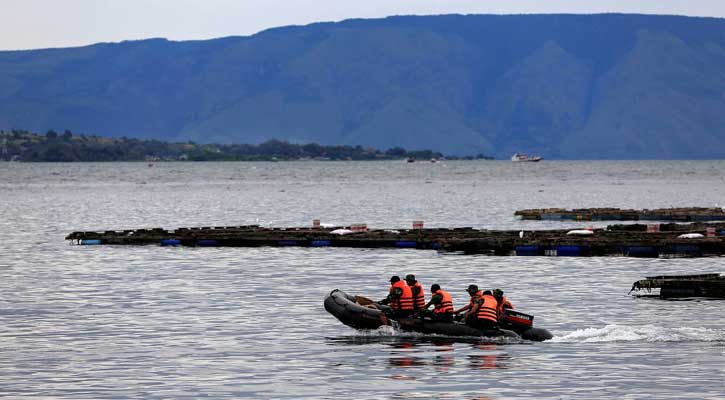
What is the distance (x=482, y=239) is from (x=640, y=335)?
31.7m

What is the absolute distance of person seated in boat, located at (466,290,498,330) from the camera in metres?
42.0

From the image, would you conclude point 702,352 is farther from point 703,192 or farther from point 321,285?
point 703,192

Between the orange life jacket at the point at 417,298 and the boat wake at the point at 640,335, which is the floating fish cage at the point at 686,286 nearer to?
the boat wake at the point at 640,335

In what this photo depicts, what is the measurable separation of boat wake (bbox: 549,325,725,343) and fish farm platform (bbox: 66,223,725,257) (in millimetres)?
27433

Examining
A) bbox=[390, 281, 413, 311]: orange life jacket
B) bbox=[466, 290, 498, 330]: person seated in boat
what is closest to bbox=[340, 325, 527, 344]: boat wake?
bbox=[466, 290, 498, 330]: person seated in boat

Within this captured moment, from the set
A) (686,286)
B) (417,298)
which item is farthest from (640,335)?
(686,286)

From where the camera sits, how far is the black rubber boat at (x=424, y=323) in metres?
42.1

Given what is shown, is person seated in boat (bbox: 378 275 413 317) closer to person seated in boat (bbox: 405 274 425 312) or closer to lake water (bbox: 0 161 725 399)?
person seated in boat (bbox: 405 274 425 312)

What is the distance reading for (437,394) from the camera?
112ft

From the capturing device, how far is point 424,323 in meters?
43.5

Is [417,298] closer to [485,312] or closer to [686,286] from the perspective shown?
[485,312]

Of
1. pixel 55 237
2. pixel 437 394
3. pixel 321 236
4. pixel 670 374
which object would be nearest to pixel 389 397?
pixel 437 394

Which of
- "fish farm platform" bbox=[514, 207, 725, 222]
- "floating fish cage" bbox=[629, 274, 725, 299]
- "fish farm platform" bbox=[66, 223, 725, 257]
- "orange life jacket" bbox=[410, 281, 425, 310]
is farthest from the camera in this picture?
"fish farm platform" bbox=[514, 207, 725, 222]

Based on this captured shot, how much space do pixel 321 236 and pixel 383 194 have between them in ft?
323
